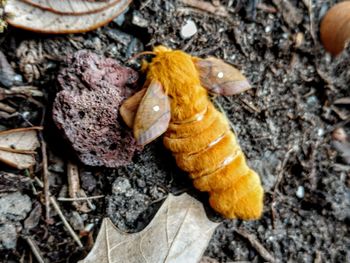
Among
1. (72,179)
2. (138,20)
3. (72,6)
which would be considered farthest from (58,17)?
(72,179)

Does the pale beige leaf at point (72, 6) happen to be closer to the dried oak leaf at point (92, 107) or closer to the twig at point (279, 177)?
the dried oak leaf at point (92, 107)

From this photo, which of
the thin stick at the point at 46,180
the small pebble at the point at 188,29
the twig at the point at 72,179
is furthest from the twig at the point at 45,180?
the small pebble at the point at 188,29

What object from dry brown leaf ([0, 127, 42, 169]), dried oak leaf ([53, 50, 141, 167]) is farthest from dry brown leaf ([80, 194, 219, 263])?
dry brown leaf ([0, 127, 42, 169])

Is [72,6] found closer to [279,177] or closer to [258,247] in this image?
[279,177]

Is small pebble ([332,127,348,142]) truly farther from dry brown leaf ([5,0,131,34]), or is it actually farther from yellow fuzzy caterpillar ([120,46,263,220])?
dry brown leaf ([5,0,131,34])

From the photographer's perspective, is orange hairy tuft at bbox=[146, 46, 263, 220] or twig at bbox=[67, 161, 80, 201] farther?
twig at bbox=[67, 161, 80, 201]

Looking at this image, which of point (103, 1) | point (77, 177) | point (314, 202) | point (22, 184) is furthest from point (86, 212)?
point (314, 202)
